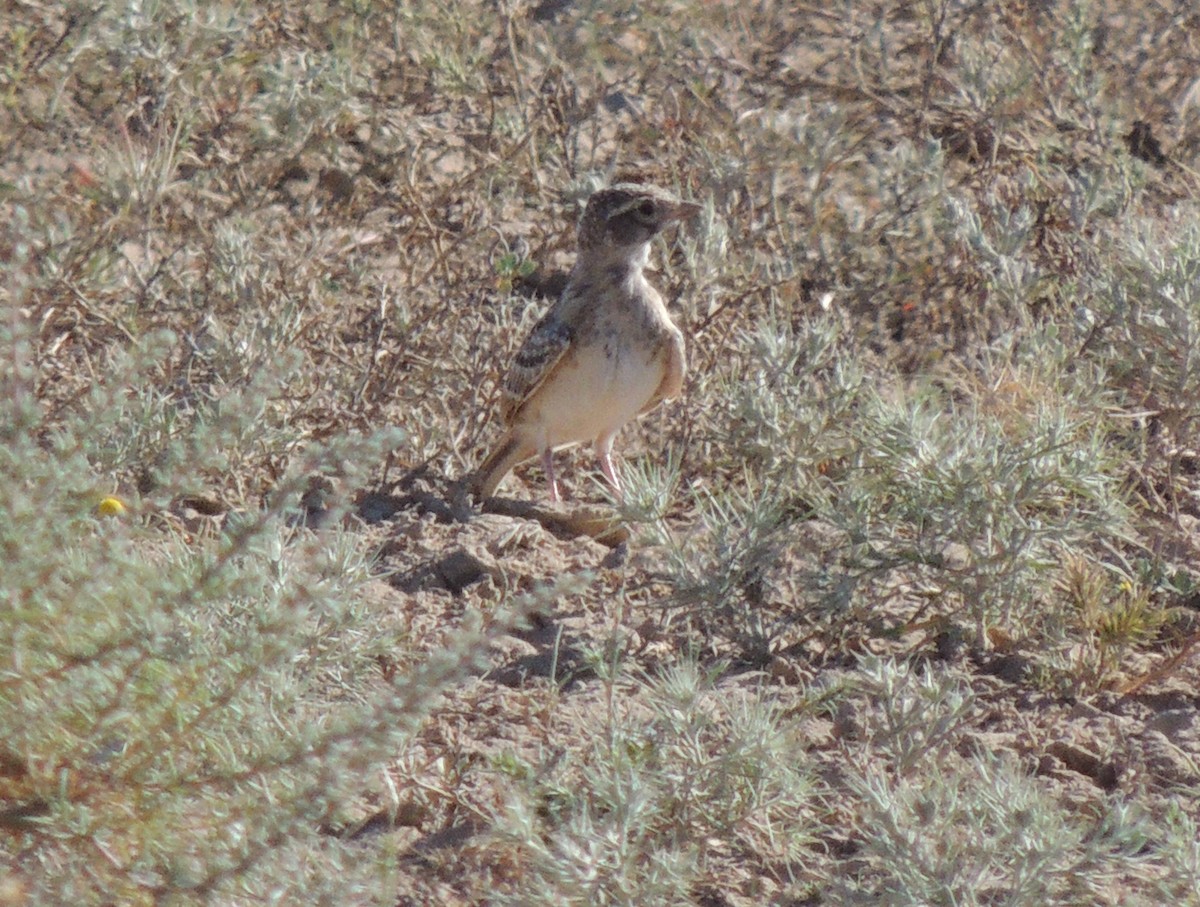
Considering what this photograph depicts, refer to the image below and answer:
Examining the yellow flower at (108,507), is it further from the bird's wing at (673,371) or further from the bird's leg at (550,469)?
the bird's wing at (673,371)

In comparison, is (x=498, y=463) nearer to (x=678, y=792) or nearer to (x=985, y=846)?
(x=678, y=792)

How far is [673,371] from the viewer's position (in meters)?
6.59

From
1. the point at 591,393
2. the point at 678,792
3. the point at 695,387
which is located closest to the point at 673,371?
the point at 695,387

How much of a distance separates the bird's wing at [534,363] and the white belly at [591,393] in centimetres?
4

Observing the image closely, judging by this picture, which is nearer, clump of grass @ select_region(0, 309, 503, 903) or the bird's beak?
clump of grass @ select_region(0, 309, 503, 903)

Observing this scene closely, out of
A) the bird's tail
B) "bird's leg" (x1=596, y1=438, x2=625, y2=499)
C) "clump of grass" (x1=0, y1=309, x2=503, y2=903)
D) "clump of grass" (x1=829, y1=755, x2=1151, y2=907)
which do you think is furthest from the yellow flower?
"clump of grass" (x1=829, y1=755, x2=1151, y2=907)

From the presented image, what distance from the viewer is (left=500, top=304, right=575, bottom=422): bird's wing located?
6.63 metres

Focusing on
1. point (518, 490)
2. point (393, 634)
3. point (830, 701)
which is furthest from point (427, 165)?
point (830, 701)

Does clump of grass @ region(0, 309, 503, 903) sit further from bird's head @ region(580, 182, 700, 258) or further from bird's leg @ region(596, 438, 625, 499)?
bird's head @ region(580, 182, 700, 258)

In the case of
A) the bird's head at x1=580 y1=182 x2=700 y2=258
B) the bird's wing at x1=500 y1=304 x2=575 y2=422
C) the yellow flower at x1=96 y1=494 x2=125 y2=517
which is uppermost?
the bird's head at x1=580 y1=182 x2=700 y2=258

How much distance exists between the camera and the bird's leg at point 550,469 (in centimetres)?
659

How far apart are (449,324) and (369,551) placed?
4.57 feet

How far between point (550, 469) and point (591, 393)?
0.34 meters

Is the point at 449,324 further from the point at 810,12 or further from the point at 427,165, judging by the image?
the point at 810,12
